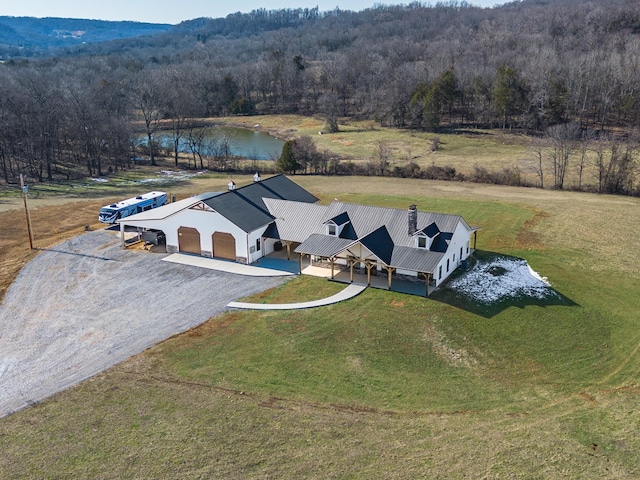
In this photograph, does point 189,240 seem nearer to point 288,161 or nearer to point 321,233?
point 321,233

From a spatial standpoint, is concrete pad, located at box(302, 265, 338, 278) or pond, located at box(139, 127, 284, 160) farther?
pond, located at box(139, 127, 284, 160)

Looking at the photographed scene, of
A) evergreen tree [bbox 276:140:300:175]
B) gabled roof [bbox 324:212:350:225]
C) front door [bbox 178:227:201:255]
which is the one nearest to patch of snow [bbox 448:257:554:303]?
gabled roof [bbox 324:212:350:225]

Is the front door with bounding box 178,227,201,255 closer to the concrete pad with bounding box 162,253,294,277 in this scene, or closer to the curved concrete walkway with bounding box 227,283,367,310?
the concrete pad with bounding box 162,253,294,277

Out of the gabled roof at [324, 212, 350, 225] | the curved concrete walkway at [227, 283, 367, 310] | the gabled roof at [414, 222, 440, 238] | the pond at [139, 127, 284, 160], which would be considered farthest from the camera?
the pond at [139, 127, 284, 160]

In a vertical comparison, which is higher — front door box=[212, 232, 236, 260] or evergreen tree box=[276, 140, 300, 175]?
evergreen tree box=[276, 140, 300, 175]

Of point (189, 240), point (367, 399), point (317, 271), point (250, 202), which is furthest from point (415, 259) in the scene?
point (189, 240)

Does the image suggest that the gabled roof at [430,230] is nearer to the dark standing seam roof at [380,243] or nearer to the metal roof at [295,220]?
the dark standing seam roof at [380,243]

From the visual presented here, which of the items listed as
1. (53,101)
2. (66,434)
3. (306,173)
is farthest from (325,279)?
(53,101)

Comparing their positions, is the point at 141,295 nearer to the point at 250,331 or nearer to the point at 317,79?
the point at 250,331
